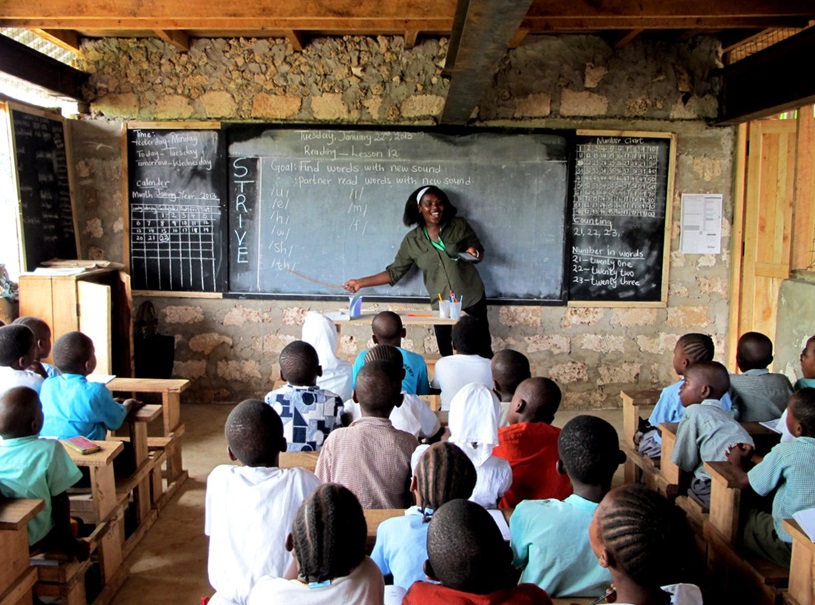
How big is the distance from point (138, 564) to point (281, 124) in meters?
3.34

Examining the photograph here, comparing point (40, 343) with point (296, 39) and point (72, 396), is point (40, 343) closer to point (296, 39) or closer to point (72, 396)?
point (72, 396)

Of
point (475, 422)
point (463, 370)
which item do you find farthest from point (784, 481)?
point (463, 370)

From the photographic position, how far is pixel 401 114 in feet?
17.2

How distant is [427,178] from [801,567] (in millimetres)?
3878

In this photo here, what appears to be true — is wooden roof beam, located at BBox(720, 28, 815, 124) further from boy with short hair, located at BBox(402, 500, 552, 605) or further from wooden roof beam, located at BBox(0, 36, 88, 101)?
wooden roof beam, located at BBox(0, 36, 88, 101)

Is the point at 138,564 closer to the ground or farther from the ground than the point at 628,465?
closer to the ground

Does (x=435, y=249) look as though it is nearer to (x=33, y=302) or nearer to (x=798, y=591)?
(x=33, y=302)

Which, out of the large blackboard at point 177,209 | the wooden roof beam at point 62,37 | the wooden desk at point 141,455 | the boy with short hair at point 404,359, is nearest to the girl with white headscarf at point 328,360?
the boy with short hair at point 404,359

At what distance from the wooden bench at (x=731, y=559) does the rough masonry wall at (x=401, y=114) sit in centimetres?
299

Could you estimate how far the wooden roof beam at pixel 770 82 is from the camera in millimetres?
3977

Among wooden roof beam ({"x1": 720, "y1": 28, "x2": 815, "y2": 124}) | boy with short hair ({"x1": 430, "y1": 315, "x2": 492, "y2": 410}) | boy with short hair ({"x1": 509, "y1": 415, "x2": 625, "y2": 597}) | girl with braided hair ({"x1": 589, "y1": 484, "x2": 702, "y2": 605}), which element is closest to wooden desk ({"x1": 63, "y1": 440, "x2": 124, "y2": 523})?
boy with short hair ({"x1": 430, "y1": 315, "x2": 492, "y2": 410})

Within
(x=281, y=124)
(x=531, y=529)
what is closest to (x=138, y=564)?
(x=531, y=529)

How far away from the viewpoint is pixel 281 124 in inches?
206

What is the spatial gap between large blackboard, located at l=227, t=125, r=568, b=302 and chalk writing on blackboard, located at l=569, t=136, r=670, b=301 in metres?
0.14
